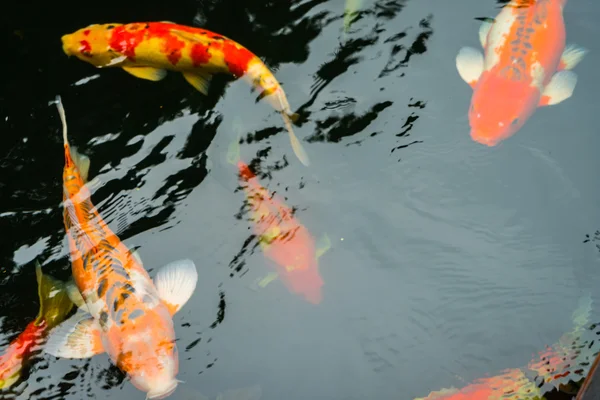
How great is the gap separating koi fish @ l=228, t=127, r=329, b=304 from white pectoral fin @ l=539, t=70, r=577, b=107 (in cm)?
182

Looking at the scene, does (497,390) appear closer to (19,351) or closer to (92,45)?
(19,351)

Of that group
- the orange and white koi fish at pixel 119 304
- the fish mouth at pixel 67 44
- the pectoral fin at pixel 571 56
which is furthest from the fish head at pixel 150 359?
the pectoral fin at pixel 571 56

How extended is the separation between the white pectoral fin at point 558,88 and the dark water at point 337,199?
0.09 meters

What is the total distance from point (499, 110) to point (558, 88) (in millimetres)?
572

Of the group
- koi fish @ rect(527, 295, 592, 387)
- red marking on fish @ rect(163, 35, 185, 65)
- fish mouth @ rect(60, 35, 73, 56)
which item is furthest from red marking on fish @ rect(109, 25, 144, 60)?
koi fish @ rect(527, 295, 592, 387)

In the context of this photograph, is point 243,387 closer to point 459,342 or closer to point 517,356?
point 459,342

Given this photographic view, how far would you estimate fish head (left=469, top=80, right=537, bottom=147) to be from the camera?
3.67 metres

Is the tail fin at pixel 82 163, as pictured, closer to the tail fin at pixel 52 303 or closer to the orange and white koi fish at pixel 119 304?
the orange and white koi fish at pixel 119 304

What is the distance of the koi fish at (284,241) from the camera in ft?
11.5

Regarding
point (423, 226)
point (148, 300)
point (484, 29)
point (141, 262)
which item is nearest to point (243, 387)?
point (148, 300)

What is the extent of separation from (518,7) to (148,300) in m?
3.30

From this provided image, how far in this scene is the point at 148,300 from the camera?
131 inches

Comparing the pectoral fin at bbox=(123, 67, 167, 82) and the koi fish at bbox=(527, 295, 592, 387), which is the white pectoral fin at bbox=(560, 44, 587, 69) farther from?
the pectoral fin at bbox=(123, 67, 167, 82)

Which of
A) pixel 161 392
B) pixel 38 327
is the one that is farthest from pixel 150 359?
pixel 38 327
